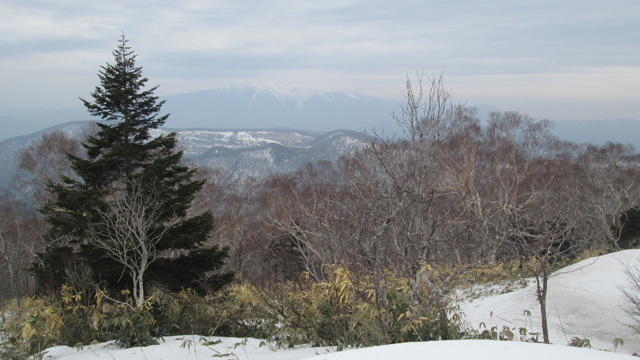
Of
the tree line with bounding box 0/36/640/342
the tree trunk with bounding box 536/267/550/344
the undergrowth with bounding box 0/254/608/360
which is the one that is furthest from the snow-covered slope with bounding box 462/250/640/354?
the undergrowth with bounding box 0/254/608/360

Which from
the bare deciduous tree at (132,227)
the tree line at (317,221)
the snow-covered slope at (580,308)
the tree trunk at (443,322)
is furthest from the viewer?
the bare deciduous tree at (132,227)

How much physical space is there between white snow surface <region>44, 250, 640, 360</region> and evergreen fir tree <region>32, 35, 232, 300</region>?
372cm

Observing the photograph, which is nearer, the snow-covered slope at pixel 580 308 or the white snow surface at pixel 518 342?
the white snow surface at pixel 518 342

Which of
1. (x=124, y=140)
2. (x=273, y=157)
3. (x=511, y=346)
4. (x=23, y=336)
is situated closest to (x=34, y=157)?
(x=124, y=140)

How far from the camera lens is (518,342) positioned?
8.18ft

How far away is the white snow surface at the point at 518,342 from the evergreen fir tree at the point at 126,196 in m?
3.72

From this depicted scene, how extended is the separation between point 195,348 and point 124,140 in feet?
24.2

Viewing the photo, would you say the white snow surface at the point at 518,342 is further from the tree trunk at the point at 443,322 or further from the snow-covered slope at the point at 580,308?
the tree trunk at the point at 443,322

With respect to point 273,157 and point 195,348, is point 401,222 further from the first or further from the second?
point 273,157

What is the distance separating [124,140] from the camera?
10367 mm

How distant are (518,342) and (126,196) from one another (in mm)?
9511

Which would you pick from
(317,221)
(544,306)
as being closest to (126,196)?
(317,221)

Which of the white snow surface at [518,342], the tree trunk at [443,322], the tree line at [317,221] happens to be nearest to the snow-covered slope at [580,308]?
the white snow surface at [518,342]

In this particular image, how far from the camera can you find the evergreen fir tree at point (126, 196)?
928cm
